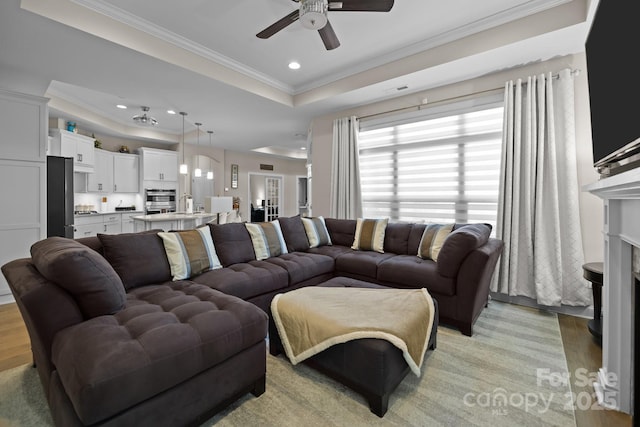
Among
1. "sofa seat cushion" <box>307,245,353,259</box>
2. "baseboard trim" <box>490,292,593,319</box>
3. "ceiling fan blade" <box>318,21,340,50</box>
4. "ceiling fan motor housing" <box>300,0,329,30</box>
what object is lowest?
"baseboard trim" <box>490,292,593,319</box>

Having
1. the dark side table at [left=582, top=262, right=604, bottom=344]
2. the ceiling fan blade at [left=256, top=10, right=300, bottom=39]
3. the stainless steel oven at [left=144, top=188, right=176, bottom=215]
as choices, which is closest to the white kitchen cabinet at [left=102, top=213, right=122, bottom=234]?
the stainless steel oven at [left=144, top=188, right=176, bottom=215]

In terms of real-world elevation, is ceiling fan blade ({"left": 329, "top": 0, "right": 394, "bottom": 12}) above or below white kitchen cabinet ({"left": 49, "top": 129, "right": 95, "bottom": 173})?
above

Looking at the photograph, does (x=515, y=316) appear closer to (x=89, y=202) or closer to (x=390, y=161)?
(x=390, y=161)

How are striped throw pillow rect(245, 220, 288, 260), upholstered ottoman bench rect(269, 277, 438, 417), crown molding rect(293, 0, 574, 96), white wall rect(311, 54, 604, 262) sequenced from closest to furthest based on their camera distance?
upholstered ottoman bench rect(269, 277, 438, 417)
crown molding rect(293, 0, 574, 96)
white wall rect(311, 54, 604, 262)
striped throw pillow rect(245, 220, 288, 260)

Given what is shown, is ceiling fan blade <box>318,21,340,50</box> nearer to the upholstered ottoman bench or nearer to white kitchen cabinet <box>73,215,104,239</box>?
the upholstered ottoman bench

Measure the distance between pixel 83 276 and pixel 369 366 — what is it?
1541 millimetres

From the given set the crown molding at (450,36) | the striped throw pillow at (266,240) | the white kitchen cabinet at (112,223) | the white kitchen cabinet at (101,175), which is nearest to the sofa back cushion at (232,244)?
the striped throw pillow at (266,240)

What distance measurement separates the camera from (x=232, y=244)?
9.75ft

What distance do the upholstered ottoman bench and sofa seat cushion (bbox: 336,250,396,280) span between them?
4.48 ft

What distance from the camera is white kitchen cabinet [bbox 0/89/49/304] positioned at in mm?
3230

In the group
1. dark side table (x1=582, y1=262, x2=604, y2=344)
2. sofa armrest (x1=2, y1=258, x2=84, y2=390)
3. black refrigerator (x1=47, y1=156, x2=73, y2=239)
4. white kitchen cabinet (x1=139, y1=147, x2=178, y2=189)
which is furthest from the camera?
white kitchen cabinet (x1=139, y1=147, x2=178, y2=189)

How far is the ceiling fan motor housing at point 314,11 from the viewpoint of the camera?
2.03 metres

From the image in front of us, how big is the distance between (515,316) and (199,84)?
14.5ft

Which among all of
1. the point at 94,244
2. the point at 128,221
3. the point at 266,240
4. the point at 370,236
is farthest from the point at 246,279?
the point at 128,221
